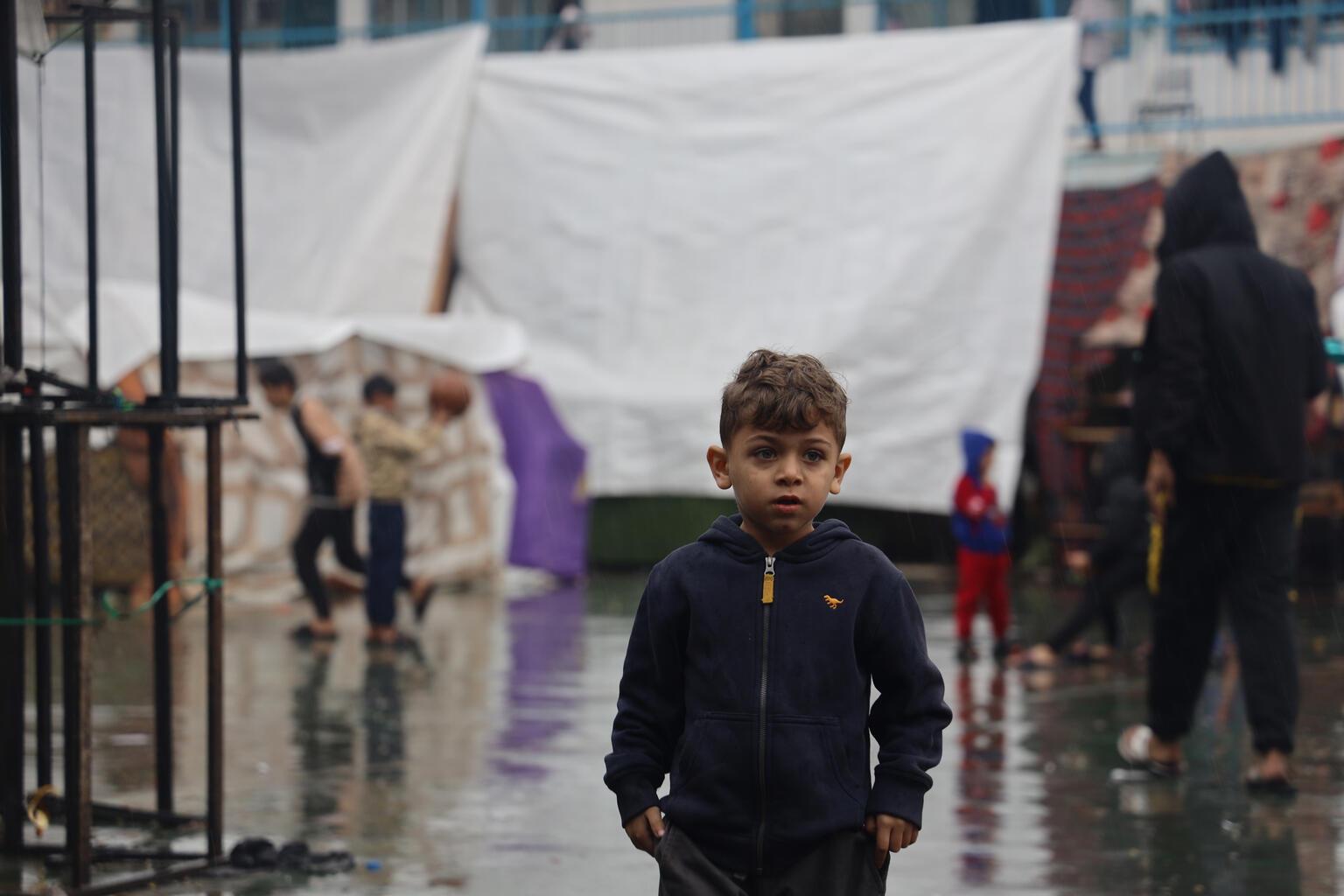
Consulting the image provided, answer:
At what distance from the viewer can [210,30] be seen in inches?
962

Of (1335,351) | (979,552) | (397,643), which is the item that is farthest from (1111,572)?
(397,643)

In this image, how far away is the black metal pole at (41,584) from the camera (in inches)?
→ 222

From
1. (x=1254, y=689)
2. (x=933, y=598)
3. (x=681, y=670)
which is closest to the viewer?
(x=681, y=670)

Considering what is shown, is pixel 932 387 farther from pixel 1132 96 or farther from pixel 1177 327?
pixel 1177 327

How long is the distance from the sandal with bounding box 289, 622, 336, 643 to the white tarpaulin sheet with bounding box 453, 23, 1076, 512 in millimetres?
5097

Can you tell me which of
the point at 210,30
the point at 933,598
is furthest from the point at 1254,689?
the point at 210,30

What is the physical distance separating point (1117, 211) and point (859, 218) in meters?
2.10

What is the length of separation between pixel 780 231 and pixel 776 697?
46.7ft

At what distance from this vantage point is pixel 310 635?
1259cm

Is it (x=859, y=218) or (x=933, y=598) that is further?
(x=859, y=218)

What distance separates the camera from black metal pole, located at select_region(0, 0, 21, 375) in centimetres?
523

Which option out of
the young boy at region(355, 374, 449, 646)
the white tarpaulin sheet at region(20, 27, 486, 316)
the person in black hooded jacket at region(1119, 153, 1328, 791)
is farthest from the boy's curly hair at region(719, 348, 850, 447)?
the white tarpaulin sheet at region(20, 27, 486, 316)

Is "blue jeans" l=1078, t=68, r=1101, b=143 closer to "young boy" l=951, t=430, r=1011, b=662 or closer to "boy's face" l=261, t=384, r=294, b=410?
"young boy" l=951, t=430, r=1011, b=662

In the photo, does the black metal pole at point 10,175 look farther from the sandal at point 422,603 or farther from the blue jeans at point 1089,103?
the blue jeans at point 1089,103
